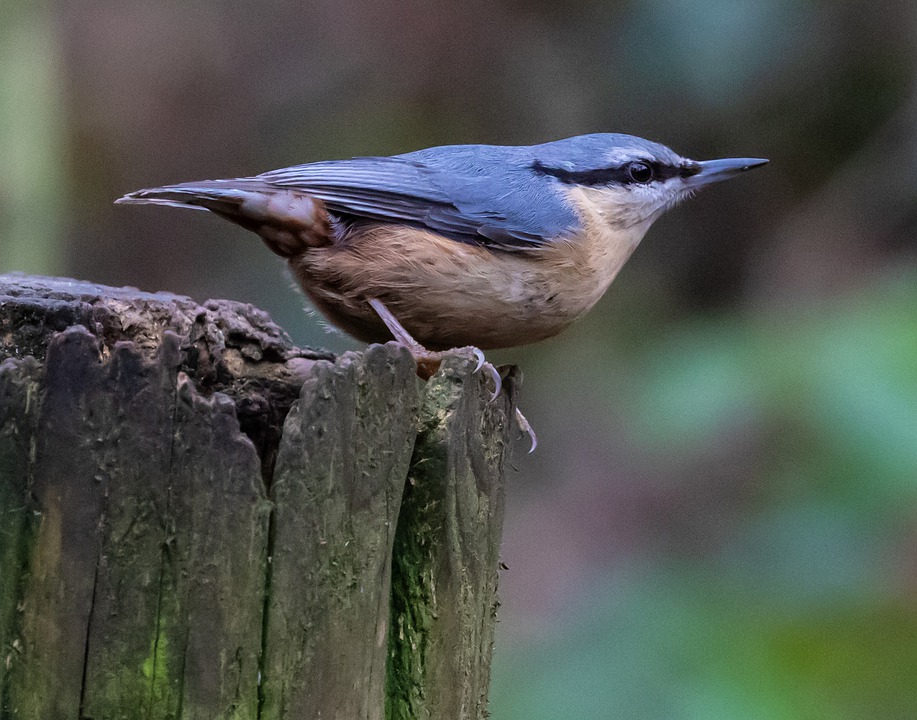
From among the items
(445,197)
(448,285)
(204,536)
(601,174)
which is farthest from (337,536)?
(601,174)

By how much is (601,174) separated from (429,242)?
753 mm

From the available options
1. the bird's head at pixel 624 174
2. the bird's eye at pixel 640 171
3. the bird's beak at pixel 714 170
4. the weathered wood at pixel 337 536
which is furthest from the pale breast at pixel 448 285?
the weathered wood at pixel 337 536

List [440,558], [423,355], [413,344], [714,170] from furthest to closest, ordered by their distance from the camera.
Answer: [714,170], [413,344], [423,355], [440,558]

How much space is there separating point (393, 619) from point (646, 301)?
4.97 metres

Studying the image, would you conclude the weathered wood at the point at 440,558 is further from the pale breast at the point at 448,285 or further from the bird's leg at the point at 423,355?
the pale breast at the point at 448,285

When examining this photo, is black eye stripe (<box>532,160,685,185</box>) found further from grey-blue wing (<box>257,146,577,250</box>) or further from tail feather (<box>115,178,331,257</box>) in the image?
tail feather (<box>115,178,331,257</box>)

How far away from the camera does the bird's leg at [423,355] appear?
2.45 meters

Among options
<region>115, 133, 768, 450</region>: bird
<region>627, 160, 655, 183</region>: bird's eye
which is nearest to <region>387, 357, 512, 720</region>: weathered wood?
<region>115, 133, 768, 450</region>: bird

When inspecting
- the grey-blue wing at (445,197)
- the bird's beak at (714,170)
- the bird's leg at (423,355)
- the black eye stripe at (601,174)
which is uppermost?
the bird's beak at (714,170)

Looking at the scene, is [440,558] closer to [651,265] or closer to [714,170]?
[714,170]

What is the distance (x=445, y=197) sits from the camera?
126 inches

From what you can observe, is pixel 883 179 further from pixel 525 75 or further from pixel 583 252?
pixel 583 252

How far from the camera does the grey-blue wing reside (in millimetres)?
3109

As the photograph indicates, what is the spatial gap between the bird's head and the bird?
8cm
